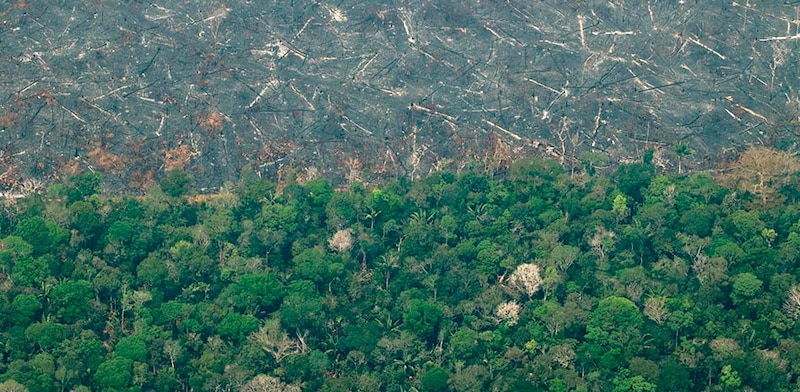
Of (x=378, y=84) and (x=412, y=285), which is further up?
(x=378, y=84)

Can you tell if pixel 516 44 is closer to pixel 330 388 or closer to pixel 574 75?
pixel 574 75

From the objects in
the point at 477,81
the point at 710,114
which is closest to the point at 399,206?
the point at 477,81

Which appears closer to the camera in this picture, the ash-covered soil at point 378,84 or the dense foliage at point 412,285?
the dense foliage at point 412,285

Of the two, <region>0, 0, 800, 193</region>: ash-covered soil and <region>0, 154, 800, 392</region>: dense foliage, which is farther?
<region>0, 0, 800, 193</region>: ash-covered soil

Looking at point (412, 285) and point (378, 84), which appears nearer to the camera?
point (412, 285)
